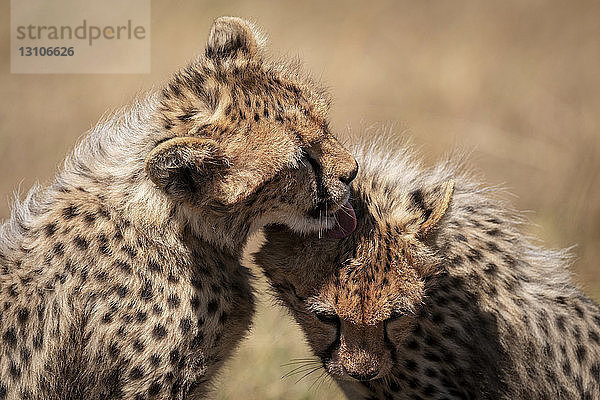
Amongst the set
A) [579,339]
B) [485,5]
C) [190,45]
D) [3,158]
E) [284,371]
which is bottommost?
[284,371]

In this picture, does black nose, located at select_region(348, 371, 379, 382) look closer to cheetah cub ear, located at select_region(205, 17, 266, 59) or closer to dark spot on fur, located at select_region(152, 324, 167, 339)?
dark spot on fur, located at select_region(152, 324, 167, 339)

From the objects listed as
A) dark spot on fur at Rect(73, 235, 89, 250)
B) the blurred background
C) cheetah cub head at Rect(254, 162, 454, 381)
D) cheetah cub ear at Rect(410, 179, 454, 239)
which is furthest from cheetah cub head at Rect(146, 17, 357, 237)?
the blurred background

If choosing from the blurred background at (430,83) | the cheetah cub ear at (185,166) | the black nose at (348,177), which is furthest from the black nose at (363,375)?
the blurred background at (430,83)

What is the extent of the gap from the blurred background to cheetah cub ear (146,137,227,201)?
420 cm

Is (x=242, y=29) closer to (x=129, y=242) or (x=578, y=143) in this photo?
(x=129, y=242)

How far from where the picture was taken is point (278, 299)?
3715mm

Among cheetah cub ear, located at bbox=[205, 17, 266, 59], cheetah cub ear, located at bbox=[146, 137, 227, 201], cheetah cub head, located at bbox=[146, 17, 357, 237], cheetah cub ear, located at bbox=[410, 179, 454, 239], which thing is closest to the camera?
cheetah cub ear, located at bbox=[146, 137, 227, 201]

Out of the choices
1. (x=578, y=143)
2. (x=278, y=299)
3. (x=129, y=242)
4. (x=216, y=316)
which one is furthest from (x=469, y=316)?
(x=578, y=143)

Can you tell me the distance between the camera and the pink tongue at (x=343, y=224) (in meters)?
3.50

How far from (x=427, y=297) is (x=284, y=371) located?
1.76 meters

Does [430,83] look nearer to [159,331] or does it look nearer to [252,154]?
[252,154]

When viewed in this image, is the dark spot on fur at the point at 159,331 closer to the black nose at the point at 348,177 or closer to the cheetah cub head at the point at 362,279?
the cheetah cub head at the point at 362,279

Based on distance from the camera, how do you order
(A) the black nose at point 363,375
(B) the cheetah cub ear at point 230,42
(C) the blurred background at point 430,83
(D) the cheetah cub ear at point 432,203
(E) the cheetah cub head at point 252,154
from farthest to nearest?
(C) the blurred background at point 430,83 → (B) the cheetah cub ear at point 230,42 → (D) the cheetah cub ear at point 432,203 → (A) the black nose at point 363,375 → (E) the cheetah cub head at point 252,154

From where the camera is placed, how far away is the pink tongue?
350cm
